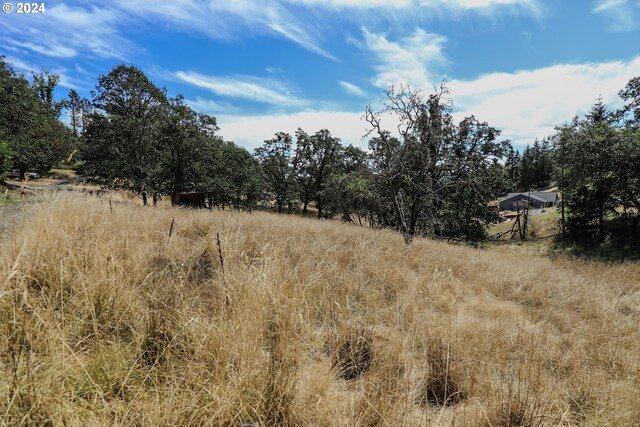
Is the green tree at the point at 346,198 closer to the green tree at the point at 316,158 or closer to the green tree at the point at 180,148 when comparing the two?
the green tree at the point at 316,158

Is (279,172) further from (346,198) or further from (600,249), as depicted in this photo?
(600,249)

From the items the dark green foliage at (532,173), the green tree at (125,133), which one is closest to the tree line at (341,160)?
the green tree at (125,133)

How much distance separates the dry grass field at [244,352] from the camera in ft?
4.98

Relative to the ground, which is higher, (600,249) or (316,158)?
(316,158)

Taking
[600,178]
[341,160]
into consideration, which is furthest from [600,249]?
[341,160]

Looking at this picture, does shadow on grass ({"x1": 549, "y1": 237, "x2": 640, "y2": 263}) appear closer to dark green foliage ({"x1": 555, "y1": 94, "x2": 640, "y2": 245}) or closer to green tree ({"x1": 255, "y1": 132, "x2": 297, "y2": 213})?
dark green foliage ({"x1": 555, "y1": 94, "x2": 640, "y2": 245})

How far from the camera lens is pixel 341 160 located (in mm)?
38531

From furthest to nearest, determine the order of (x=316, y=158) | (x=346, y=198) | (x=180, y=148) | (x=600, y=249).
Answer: (x=316, y=158)
(x=346, y=198)
(x=600, y=249)
(x=180, y=148)

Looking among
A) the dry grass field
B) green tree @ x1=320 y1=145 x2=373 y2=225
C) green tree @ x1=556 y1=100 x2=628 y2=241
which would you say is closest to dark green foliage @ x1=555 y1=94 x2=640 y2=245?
green tree @ x1=556 y1=100 x2=628 y2=241

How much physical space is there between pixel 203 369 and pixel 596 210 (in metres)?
31.0

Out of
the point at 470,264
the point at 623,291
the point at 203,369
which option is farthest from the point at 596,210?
the point at 203,369

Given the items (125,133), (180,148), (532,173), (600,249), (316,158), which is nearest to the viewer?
(125,133)

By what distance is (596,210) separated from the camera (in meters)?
22.8

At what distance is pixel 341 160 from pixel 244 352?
124ft
